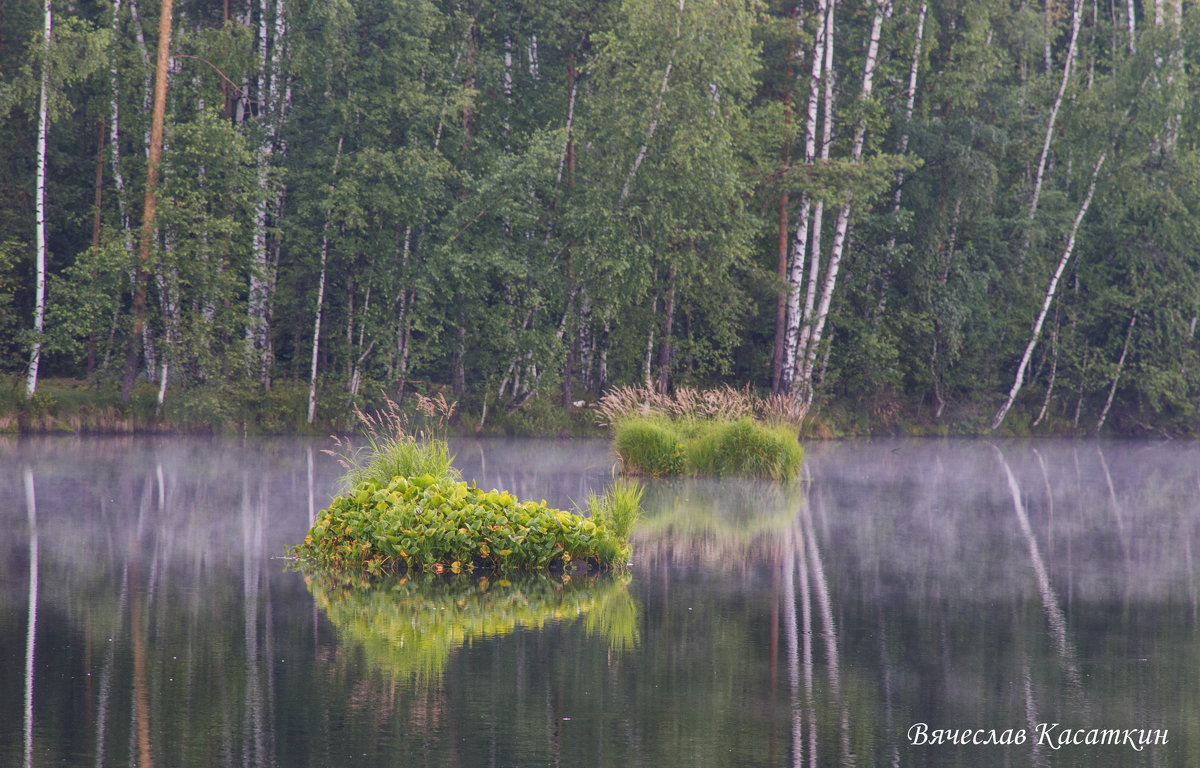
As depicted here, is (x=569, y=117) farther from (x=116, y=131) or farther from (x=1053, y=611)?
(x=1053, y=611)

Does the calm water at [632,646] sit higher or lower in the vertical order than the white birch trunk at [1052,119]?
lower

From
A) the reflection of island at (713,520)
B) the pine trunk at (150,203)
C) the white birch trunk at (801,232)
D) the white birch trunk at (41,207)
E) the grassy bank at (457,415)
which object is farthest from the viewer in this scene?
the white birch trunk at (801,232)

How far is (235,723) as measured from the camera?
6.00 metres

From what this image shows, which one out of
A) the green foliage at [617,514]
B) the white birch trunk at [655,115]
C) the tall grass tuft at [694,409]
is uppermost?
the white birch trunk at [655,115]

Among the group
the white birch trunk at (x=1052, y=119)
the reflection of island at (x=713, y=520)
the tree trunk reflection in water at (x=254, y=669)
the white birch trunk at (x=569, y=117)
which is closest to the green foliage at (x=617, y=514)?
the reflection of island at (x=713, y=520)

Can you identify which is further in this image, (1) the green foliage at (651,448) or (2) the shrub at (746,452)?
(2) the shrub at (746,452)

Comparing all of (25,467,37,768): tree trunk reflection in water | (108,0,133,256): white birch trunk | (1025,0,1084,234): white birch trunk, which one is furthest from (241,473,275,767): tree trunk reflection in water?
(1025,0,1084,234): white birch trunk

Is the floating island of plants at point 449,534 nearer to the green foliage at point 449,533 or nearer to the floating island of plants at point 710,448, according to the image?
the green foliage at point 449,533

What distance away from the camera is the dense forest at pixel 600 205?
97.7 ft

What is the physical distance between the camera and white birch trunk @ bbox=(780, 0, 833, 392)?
106 ft

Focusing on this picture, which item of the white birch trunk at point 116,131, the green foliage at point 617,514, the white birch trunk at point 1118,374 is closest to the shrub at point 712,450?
the green foliage at point 617,514

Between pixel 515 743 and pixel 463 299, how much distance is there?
1079 inches

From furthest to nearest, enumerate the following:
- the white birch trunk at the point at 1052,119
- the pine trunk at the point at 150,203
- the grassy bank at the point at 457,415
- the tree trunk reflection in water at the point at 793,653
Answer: the white birch trunk at the point at 1052,119, the pine trunk at the point at 150,203, the grassy bank at the point at 457,415, the tree trunk reflection in water at the point at 793,653

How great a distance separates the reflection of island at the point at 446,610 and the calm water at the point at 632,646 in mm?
40
